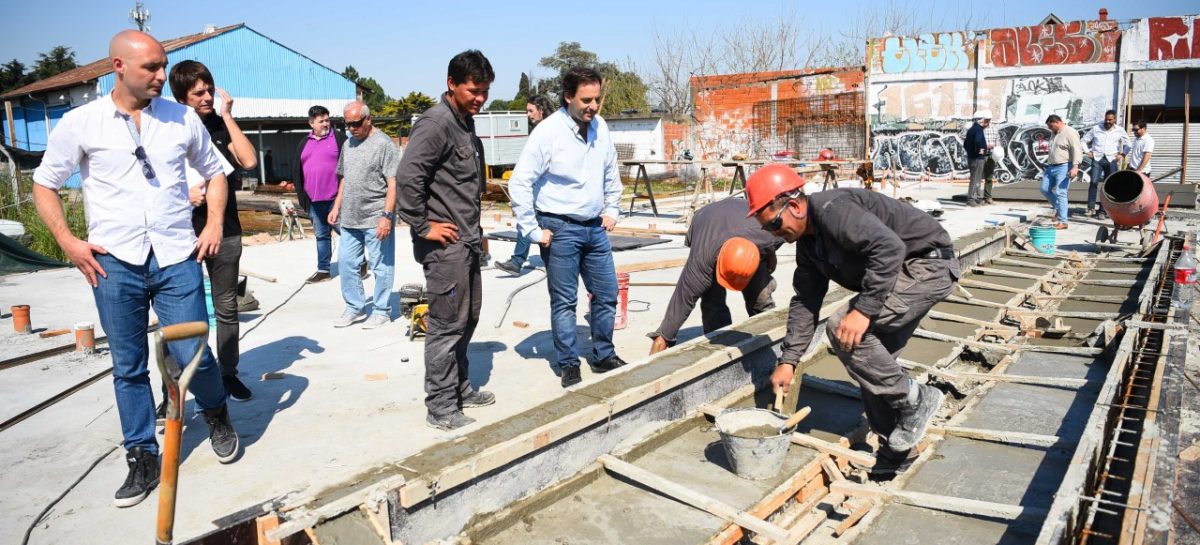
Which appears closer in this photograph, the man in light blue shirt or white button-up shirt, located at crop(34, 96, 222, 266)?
white button-up shirt, located at crop(34, 96, 222, 266)

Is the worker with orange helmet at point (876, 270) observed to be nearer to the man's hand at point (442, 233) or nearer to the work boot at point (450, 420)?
the man's hand at point (442, 233)

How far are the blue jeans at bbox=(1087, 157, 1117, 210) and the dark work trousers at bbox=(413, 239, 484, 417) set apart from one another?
14.8 m

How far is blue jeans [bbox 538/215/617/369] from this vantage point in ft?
16.3

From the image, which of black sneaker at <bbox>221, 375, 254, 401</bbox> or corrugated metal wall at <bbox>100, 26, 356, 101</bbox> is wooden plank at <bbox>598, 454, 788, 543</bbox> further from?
corrugated metal wall at <bbox>100, 26, 356, 101</bbox>

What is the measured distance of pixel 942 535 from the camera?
136 inches

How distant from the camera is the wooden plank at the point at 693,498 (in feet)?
10.7

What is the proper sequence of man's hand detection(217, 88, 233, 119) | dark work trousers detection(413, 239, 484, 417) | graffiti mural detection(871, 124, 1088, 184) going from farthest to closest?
graffiti mural detection(871, 124, 1088, 184) → man's hand detection(217, 88, 233, 119) → dark work trousers detection(413, 239, 484, 417)

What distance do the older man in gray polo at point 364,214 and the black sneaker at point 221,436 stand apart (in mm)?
2851

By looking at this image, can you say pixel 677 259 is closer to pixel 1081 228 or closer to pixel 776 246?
pixel 776 246

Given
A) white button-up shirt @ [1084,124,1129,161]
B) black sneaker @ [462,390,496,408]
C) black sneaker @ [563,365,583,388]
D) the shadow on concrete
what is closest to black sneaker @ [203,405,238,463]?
the shadow on concrete

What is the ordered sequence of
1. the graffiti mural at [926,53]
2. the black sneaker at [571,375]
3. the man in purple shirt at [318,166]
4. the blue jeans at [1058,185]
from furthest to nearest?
1. the graffiti mural at [926,53]
2. the blue jeans at [1058,185]
3. the man in purple shirt at [318,166]
4. the black sneaker at [571,375]

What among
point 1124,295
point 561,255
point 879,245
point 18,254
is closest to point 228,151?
point 561,255

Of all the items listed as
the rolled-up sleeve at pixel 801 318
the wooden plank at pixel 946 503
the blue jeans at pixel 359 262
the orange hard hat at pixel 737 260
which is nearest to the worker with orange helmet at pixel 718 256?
the orange hard hat at pixel 737 260

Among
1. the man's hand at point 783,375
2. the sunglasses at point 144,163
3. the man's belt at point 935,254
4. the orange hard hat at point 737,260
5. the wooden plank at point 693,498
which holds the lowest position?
the wooden plank at point 693,498
